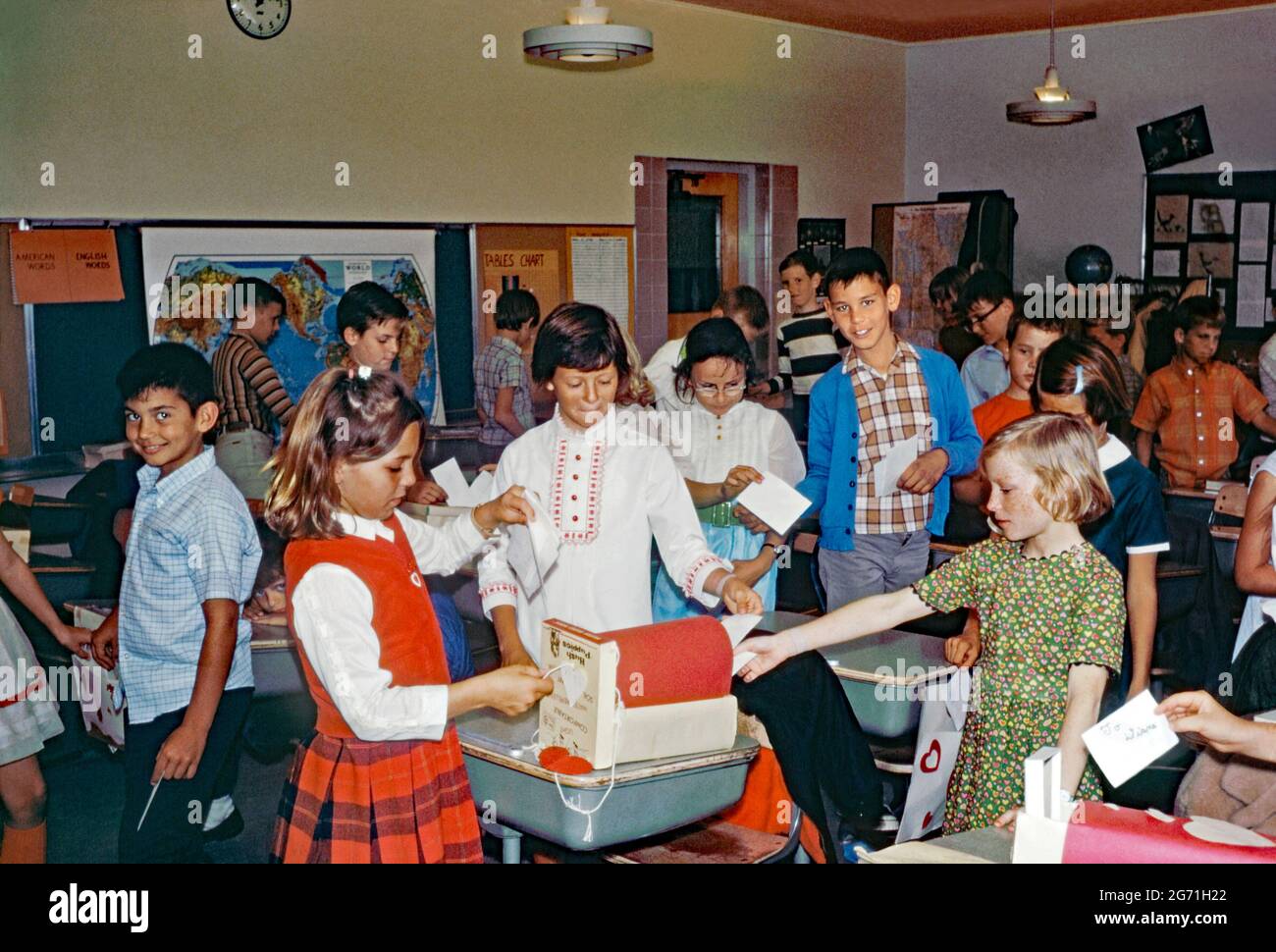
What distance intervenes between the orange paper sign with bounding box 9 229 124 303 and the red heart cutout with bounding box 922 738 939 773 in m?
3.34

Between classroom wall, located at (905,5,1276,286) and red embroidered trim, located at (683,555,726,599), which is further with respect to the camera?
classroom wall, located at (905,5,1276,286)

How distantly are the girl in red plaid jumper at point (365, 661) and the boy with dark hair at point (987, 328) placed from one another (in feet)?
11.2

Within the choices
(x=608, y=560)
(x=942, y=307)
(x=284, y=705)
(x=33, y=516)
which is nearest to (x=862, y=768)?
(x=608, y=560)

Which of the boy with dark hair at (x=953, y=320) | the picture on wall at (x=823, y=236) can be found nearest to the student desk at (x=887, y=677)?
the boy with dark hair at (x=953, y=320)

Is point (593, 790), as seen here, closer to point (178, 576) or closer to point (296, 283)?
point (178, 576)

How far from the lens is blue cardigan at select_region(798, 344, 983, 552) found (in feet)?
12.1

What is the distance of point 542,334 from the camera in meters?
2.95

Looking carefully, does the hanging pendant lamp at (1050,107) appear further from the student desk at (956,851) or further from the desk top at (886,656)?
the student desk at (956,851)

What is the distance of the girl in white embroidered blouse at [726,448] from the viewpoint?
381 centimetres

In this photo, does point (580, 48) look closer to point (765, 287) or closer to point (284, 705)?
point (284, 705)

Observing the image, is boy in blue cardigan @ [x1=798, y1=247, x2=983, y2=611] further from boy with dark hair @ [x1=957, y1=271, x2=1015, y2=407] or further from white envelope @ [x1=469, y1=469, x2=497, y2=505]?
boy with dark hair @ [x1=957, y1=271, x2=1015, y2=407]

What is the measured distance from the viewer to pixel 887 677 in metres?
2.85

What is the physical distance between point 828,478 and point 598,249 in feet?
10.7

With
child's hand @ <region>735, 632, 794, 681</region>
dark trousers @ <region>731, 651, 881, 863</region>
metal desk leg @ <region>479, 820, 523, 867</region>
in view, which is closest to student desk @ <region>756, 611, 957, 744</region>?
dark trousers @ <region>731, 651, 881, 863</region>
